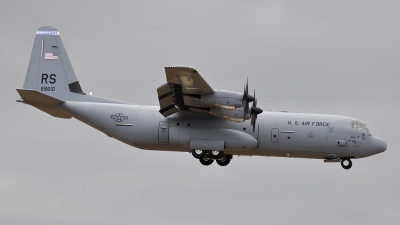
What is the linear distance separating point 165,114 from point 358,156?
38.0 feet

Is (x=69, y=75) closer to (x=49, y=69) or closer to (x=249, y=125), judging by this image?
(x=49, y=69)

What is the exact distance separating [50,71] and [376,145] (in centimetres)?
2020

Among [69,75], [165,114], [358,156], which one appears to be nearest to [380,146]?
[358,156]

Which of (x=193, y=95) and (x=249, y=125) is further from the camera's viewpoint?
(x=249, y=125)

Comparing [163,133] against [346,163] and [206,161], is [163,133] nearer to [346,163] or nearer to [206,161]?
[206,161]

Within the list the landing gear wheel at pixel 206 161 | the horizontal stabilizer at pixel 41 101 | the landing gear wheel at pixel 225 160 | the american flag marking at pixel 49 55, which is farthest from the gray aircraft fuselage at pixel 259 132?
the american flag marking at pixel 49 55

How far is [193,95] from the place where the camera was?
35438mm

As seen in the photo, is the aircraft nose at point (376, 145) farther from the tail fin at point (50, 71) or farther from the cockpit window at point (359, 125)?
the tail fin at point (50, 71)

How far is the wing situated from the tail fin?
637 cm

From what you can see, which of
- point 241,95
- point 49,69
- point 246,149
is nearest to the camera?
point 241,95

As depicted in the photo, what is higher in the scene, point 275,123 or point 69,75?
point 69,75

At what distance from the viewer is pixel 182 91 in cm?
3566

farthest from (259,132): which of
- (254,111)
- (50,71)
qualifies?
(50,71)

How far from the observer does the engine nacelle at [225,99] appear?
3462 cm
